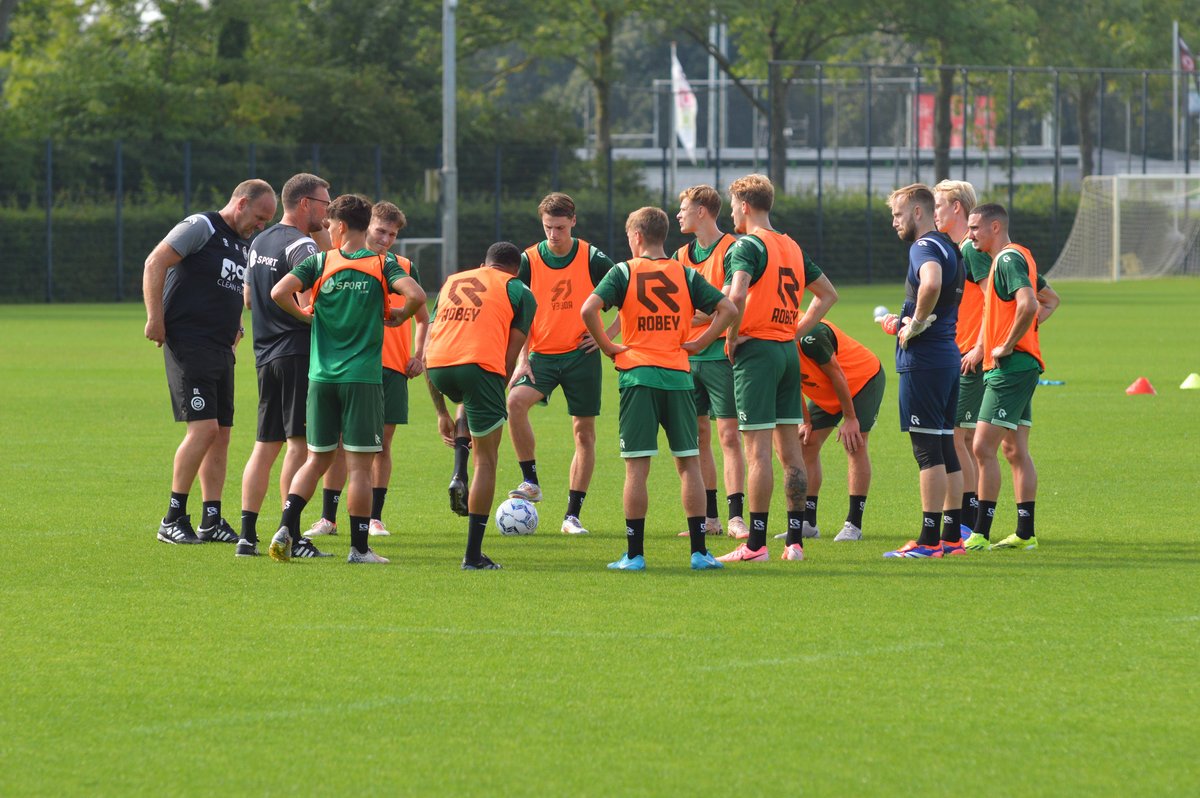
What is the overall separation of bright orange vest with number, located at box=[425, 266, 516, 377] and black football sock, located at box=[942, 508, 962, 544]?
2541 millimetres

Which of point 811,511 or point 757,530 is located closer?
point 757,530

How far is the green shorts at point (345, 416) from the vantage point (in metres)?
9.23

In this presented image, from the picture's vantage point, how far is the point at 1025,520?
9.88m

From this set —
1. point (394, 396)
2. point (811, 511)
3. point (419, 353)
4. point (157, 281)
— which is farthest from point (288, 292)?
point (811, 511)

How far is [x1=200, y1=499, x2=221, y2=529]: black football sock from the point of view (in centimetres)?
1029

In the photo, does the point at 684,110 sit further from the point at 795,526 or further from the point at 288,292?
the point at 288,292

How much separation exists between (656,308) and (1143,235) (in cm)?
4664

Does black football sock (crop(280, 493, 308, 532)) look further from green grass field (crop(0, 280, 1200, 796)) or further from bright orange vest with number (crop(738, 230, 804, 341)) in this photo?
bright orange vest with number (crop(738, 230, 804, 341))

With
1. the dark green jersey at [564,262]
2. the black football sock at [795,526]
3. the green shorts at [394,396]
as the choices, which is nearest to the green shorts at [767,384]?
the black football sock at [795,526]

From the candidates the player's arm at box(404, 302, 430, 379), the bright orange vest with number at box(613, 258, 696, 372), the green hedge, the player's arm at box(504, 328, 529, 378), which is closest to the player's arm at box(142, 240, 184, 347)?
the player's arm at box(404, 302, 430, 379)

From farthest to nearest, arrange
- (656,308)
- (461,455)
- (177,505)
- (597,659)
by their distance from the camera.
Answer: (461,455) < (177,505) < (656,308) < (597,659)

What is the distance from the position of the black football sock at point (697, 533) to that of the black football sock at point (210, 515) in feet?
9.37

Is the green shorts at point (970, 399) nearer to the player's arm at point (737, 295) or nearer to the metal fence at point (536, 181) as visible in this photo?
the player's arm at point (737, 295)

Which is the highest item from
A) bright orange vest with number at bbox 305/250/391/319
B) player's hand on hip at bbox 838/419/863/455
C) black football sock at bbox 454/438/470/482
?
bright orange vest with number at bbox 305/250/391/319
